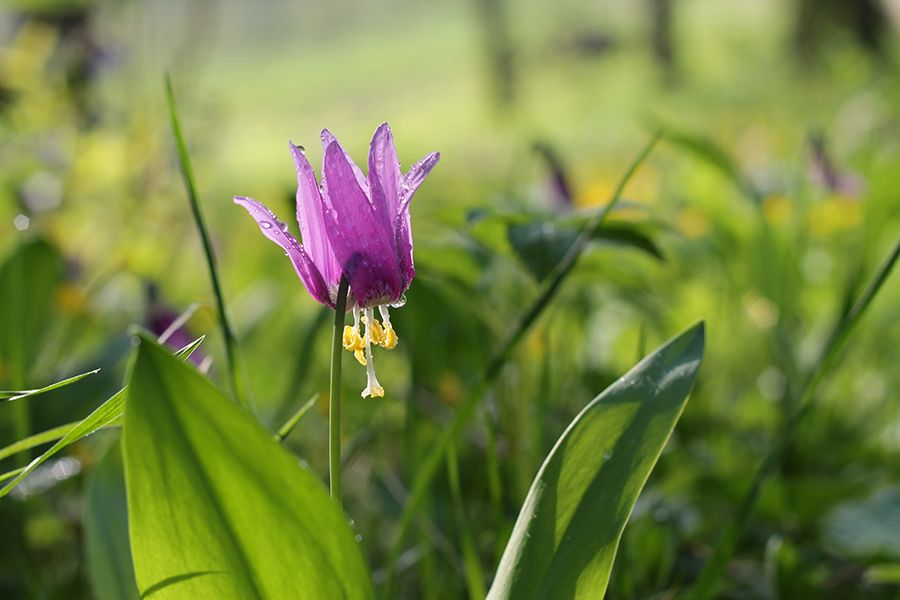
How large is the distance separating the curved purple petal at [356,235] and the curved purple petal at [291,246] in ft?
0.09

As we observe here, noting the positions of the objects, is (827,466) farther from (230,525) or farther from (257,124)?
(257,124)

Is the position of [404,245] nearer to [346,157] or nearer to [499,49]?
[346,157]

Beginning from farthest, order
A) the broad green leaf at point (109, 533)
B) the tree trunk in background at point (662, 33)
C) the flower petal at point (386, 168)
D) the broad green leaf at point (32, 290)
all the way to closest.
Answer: the tree trunk in background at point (662, 33) < the broad green leaf at point (32, 290) < the broad green leaf at point (109, 533) < the flower petal at point (386, 168)

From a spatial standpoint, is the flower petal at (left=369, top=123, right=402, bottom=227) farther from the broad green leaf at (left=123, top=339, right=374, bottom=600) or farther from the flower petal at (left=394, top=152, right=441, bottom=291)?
the broad green leaf at (left=123, top=339, right=374, bottom=600)

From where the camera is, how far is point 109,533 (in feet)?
2.99

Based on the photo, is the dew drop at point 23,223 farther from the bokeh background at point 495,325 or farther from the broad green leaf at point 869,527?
the broad green leaf at point 869,527

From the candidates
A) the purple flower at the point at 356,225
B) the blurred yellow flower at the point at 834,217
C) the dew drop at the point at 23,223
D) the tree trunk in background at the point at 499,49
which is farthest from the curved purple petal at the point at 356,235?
the tree trunk in background at the point at 499,49

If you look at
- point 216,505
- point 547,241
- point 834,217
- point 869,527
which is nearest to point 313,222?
point 216,505

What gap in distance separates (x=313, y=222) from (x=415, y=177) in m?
0.07

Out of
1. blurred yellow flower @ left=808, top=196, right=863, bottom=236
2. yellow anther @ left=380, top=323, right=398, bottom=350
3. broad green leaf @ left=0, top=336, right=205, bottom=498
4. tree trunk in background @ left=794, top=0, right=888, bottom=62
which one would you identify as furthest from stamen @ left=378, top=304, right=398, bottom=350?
tree trunk in background @ left=794, top=0, right=888, bottom=62

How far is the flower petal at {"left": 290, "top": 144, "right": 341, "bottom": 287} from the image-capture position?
0.59 m

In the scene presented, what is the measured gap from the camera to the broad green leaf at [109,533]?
86cm

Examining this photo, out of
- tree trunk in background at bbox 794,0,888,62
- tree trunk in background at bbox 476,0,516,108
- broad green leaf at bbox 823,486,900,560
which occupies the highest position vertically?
tree trunk in background at bbox 476,0,516,108

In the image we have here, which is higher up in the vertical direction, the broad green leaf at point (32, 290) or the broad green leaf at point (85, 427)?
the broad green leaf at point (32, 290)
